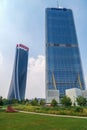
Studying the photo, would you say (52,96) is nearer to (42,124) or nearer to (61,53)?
(61,53)

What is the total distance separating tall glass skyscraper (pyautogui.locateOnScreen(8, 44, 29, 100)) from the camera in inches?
6635

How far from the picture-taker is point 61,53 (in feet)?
513

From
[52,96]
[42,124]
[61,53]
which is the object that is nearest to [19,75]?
[61,53]

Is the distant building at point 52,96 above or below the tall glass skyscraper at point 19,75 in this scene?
below

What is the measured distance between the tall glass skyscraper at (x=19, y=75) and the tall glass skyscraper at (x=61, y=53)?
39840 mm

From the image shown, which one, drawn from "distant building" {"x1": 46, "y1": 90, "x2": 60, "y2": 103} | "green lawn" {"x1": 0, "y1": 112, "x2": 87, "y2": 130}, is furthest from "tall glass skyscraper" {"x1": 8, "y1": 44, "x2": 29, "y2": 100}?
"green lawn" {"x1": 0, "y1": 112, "x2": 87, "y2": 130}

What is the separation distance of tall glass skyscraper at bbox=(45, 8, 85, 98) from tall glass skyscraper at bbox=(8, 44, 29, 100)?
3984 cm

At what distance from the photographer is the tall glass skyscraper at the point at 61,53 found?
468ft

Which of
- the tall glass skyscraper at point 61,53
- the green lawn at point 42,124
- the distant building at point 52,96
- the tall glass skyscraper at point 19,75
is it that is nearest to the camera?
the green lawn at point 42,124

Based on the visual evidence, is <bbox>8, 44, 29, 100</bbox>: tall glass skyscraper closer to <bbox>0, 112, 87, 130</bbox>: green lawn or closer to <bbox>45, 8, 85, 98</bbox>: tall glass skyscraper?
<bbox>45, 8, 85, 98</bbox>: tall glass skyscraper

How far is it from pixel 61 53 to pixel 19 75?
5121 centimetres

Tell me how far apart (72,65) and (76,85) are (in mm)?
20462

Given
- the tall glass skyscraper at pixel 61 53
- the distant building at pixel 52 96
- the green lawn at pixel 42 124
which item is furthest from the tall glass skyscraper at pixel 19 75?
the green lawn at pixel 42 124

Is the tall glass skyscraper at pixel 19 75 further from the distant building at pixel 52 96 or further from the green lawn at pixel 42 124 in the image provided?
the green lawn at pixel 42 124
